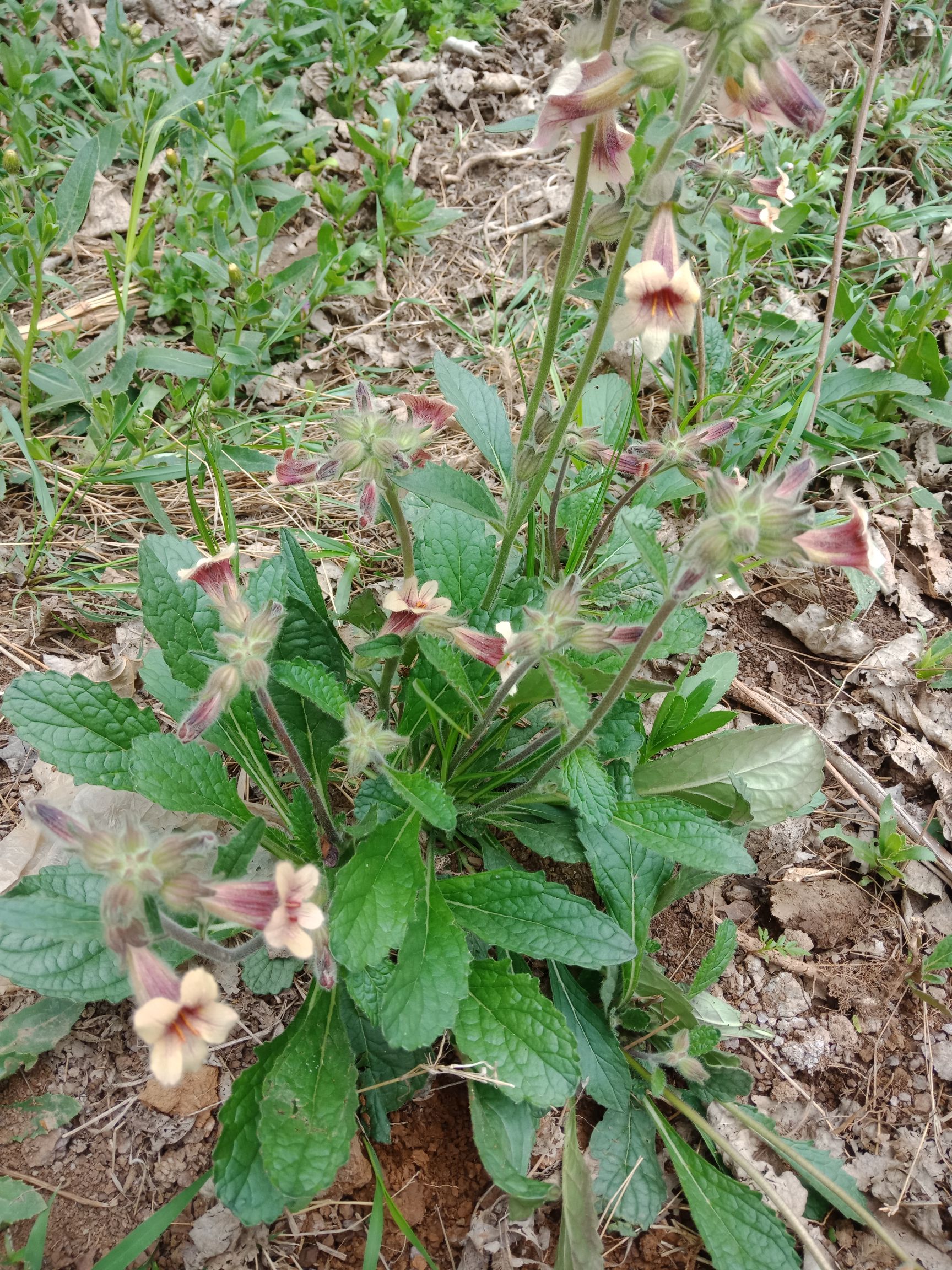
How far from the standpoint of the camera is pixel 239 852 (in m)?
1.63

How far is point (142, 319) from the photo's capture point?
3609 mm

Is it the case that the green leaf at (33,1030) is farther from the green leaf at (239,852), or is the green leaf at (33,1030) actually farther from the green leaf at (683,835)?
the green leaf at (683,835)

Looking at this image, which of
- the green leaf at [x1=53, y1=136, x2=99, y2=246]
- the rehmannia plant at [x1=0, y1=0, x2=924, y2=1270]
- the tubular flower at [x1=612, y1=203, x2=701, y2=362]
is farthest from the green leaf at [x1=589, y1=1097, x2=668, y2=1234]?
the green leaf at [x1=53, y1=136, x2=99, y2=246]

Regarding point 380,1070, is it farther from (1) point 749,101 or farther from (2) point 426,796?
(1) point 749,101

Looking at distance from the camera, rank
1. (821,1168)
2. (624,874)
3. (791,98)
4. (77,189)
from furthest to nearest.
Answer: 1. (77,189)
2. (624,874)
3. (821,1168)
4. (791,98)

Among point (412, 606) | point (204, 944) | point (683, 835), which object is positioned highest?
point (412, 606)

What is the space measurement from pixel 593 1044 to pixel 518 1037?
0.38m

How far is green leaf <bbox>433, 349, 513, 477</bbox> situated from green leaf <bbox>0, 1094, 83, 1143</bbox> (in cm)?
198

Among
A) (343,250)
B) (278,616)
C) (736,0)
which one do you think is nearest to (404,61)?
(343,250)

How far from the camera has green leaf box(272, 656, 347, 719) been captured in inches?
77.5

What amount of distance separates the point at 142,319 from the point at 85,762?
222cm

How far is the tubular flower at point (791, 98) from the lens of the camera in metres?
1.59

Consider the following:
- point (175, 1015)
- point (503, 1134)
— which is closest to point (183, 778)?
point (175, 1015)

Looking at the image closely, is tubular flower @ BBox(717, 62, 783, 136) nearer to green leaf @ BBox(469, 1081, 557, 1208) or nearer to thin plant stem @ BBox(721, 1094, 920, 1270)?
green leaf @ BBox(469, 1081, 557, 1208)
